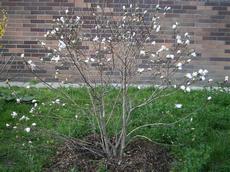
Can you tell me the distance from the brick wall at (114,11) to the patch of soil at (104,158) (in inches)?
123

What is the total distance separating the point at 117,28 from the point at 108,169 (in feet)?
4.83

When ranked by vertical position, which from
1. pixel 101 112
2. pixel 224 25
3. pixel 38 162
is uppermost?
pixel 224 25

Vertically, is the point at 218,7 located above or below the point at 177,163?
above

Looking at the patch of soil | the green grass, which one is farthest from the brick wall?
the patch of soil

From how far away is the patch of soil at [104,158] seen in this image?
5242 millimetres

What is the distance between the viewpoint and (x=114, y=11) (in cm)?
851

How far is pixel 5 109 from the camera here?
7059 mm

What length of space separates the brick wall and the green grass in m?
1.30

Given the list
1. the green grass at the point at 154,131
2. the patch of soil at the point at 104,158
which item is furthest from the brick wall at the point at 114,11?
the patch of soil at the point at 104,158

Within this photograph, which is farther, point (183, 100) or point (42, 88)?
point (42, 88)

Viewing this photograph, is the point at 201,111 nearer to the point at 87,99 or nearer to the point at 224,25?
the point at 87,99

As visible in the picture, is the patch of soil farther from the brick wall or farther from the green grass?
the brick wall

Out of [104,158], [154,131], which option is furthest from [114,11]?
[104,158]

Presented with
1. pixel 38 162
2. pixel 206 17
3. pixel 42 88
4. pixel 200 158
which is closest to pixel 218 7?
pixel 206 17
